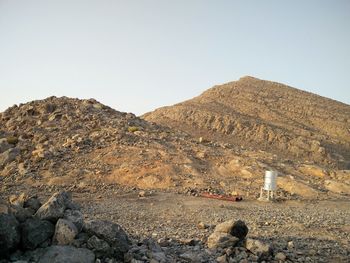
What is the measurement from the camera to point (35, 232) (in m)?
6.39

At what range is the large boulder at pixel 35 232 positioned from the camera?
6277mm

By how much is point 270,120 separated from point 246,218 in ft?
81.8

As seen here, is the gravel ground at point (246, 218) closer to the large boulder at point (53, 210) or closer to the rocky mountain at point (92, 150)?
the rocky mountain at point (92, 150)

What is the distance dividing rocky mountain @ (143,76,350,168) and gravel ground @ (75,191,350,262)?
1471 cm

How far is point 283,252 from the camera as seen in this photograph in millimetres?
7566

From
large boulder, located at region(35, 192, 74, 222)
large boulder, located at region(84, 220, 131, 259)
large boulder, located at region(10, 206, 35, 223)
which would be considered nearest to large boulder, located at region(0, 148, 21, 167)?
large boulder, located at region(10, 206, 35, 223)

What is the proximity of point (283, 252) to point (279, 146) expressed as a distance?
23.5 meters

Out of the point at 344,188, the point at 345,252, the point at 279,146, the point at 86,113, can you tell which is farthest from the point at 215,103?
the point at 345,252

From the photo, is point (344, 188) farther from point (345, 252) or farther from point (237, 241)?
point (237, 241)

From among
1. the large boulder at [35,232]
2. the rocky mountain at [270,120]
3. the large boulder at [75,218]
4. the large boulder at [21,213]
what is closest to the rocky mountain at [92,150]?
the large boulder at [75,218]

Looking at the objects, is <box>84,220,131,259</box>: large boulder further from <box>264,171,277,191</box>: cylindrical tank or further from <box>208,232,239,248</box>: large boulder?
<box>264,171,277,191</box>: cylindrical tank

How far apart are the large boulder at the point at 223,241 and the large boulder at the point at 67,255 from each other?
246 cm

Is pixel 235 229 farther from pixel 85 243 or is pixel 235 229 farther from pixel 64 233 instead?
pixel 64 233

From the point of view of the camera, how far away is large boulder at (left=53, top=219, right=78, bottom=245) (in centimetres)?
630
